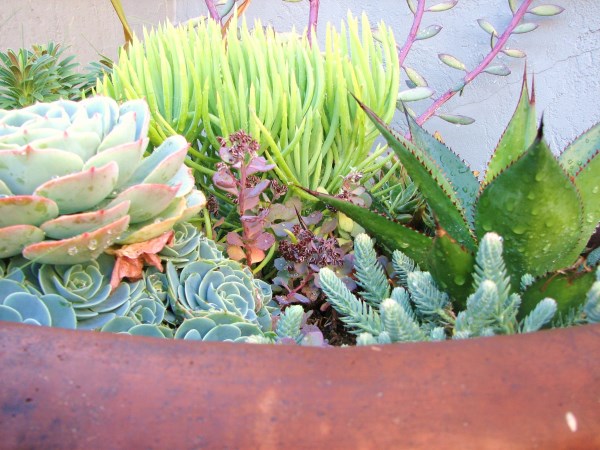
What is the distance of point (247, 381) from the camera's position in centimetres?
36

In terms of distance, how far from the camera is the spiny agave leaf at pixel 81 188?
0.57 meters

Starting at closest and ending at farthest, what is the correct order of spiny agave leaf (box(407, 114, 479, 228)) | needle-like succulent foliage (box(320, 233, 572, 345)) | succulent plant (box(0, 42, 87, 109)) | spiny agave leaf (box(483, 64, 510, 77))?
needle-like succulent foliage (box(320, 233, 572, 345))
spiny agave leaf (box(407, 114, 479, 228))
succulent plant (box(0, 42, 87, 109))
spiny agave leaf (box(483, 64, 510, 77))

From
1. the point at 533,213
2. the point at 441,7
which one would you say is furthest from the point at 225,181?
the point at 441,7

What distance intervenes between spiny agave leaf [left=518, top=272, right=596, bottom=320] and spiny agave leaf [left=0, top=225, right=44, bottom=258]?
0.49 meters

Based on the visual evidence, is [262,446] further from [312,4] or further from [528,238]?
[312,4]

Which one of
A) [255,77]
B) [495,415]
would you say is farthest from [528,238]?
[255,77]

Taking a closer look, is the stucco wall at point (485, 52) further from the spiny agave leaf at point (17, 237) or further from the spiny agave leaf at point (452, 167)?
the spiny agave leaf at point (17, 237)

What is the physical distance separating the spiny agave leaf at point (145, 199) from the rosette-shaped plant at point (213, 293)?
85mm

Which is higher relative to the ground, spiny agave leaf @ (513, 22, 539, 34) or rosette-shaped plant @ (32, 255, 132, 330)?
spiny agave leaf @ (513, 22, 539, 34)

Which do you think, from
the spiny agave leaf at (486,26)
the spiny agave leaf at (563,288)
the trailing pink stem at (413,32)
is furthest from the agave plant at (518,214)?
the spiny agave leaf at (486,26)

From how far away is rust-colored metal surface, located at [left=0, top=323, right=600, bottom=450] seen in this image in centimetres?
35

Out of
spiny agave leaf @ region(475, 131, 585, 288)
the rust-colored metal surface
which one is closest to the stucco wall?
spiny agave leaf @ region(475, 131, 585, 288)

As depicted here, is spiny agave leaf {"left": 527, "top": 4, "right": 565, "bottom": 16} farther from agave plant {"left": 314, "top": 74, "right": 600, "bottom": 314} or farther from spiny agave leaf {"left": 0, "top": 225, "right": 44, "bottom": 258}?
spiny agave leaf {"left": 0, "top": 225, "right": 44, "bottom": 258}

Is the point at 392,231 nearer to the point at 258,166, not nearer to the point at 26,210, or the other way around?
the point at 258,166
